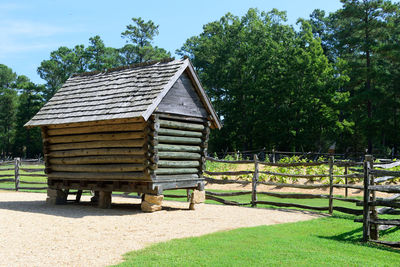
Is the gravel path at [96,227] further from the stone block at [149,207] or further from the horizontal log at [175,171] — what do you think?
the horizontal log at [175,171]

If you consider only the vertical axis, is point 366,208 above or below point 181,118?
below

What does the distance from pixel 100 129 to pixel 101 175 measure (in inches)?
62.1

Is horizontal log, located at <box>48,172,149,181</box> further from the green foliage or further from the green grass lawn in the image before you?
the green foliage

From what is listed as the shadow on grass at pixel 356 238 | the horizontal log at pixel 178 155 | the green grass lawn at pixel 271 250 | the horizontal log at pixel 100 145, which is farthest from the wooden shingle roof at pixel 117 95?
the shadow on grass at pixel 356 238

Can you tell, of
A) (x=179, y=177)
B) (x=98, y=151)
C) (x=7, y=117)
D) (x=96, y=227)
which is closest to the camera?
(x=96, y=227)

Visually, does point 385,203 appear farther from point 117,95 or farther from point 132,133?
point 117,95

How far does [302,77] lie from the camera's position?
43.9m

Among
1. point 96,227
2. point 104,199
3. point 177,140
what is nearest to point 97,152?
point 104,199

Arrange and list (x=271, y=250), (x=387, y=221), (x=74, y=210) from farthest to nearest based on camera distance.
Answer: (x=74, y=210), (x=387, y=221), (x=271, y=250)

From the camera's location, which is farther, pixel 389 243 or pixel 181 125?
pixel 181 125

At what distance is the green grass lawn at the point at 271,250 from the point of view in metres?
7.09

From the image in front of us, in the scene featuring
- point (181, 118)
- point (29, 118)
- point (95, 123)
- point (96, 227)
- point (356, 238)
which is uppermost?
point (29, 118)

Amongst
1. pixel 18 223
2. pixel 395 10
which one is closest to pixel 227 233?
pixel 18 223

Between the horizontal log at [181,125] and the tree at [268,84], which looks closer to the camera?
the horizontal log at [181,125]
